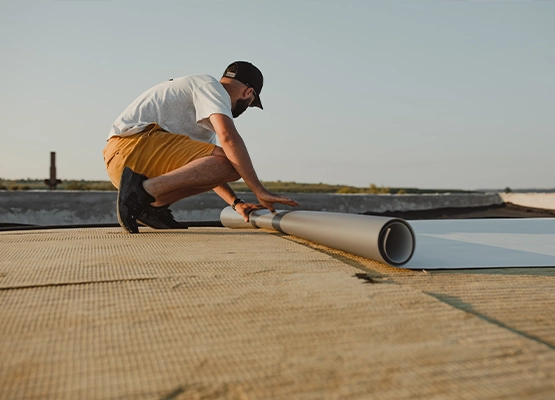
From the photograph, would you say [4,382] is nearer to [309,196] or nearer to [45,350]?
[45,350]

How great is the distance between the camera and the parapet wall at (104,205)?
18.9ft

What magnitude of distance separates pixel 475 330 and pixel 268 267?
848 mm

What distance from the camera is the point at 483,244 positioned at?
9.29 ft

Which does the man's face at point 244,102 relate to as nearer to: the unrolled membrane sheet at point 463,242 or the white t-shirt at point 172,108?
the white t-shirt at point 172,108

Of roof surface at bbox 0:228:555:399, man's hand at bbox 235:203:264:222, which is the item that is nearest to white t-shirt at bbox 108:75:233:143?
man's hand at bbox 235:203:264:222

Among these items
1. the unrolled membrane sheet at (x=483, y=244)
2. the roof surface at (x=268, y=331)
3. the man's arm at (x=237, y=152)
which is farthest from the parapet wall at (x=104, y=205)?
the roof surface at (x=268, y=331)

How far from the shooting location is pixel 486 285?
1.65 metres

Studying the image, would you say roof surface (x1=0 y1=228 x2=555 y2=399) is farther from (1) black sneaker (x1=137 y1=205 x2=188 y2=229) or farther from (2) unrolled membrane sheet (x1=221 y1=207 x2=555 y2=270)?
(1) black sneaker (x1=137 y1=205 x2=188 y2=229)

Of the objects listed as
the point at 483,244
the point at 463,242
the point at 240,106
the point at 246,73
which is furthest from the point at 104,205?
the point at 483,244

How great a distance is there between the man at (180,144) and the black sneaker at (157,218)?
0.03 metres

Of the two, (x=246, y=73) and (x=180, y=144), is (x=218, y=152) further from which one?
(x=246, y=73)

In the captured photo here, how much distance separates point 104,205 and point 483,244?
14.7ft

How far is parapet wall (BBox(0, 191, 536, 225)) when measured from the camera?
5758 millimetres

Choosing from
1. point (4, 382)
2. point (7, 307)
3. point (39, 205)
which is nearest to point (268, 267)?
point (7, 307)
